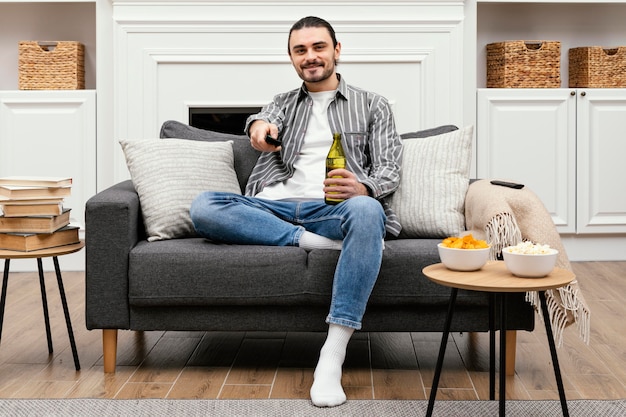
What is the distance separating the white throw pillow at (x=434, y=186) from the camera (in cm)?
283

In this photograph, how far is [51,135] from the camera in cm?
443

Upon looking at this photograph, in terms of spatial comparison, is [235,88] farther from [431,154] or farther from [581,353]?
[581,353]

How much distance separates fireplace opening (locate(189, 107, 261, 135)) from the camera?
14.6 feet

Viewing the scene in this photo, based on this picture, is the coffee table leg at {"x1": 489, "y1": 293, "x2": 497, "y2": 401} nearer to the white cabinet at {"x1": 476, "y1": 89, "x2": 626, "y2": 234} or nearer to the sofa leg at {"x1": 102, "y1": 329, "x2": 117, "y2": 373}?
the sofa leg at {"x1": 102, "y1": 329, "x2": 117, "y2": 373}

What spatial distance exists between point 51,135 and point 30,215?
6.40 ft

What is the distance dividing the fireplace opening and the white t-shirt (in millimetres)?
1527

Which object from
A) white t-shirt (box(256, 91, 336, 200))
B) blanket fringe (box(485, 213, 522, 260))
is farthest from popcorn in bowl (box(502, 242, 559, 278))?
white t-shirt (box(256, 91, 336, 200))

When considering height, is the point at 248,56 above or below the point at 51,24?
below

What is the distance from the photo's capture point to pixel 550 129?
462 centimetres

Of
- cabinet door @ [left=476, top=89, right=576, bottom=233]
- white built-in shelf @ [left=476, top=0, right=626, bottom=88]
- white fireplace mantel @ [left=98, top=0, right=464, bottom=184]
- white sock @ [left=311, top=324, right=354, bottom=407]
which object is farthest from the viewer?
white built-in shelf @ [left=476, top=0, right=626, bottom=88]

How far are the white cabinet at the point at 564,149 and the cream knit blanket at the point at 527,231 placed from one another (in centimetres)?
197

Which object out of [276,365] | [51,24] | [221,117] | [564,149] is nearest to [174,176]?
→ [276,365]

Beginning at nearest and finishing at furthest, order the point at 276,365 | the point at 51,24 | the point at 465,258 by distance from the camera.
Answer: the point at 465,258 < the point at 276,365 < the point at 51,24

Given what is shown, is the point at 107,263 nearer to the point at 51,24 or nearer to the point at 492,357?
the point at 492,357
